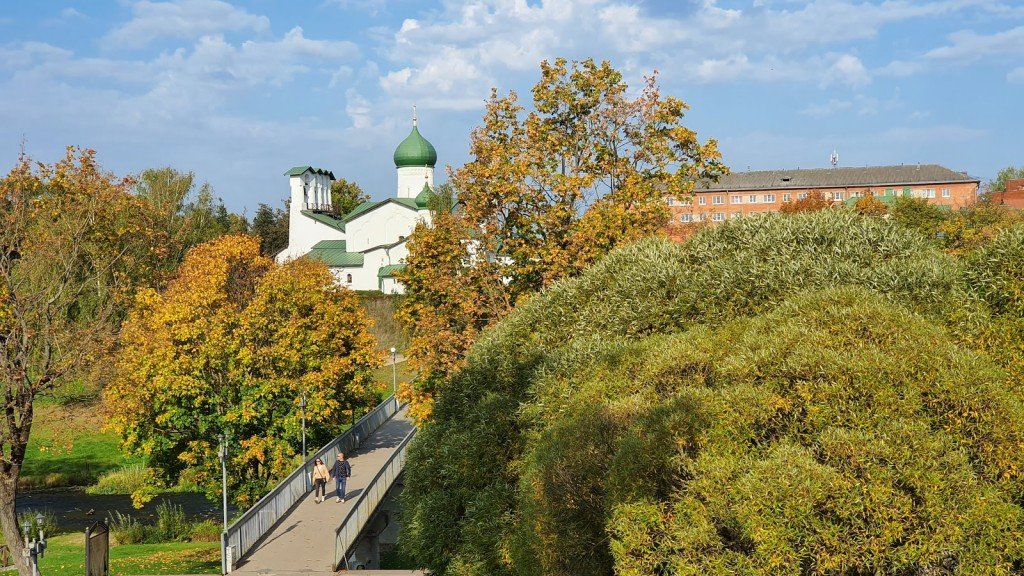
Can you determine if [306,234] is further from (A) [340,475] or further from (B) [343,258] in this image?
(A) [340,475]

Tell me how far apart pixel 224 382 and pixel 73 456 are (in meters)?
17.4

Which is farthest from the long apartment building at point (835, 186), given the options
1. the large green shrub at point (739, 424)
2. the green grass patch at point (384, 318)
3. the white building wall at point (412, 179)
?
the large green shrub at point (739, 424)

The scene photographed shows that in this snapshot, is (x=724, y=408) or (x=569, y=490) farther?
(x=569, y=490)

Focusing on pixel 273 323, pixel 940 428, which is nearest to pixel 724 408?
pixel 940 428

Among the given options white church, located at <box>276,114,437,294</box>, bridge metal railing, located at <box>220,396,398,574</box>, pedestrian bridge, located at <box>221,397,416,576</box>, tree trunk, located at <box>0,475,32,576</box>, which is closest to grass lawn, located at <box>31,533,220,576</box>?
bridge metal railing, located at <box>220,396,398,574</box>

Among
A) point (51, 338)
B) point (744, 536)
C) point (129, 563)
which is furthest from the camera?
point (129, 563)

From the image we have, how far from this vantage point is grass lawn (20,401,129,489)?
1443 inches

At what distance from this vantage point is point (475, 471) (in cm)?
1463

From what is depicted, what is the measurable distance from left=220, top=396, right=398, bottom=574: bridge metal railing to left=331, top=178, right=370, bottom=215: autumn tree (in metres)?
80.7

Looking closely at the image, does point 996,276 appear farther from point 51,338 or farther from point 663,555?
point 51,338

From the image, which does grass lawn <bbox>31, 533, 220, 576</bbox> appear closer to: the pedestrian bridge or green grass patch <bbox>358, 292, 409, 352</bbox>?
the pedestrian bridge

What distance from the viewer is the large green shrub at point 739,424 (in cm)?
886

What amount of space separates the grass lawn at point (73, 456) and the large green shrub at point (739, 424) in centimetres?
2360

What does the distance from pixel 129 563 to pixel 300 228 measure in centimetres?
7201
